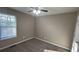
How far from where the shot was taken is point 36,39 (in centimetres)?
136

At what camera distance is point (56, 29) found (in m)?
1.20

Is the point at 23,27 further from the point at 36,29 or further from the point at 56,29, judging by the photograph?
the point at 56,29

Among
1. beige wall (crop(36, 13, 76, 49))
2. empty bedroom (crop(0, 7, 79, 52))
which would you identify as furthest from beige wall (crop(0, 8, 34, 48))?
beige wall (crop(36, 13, 76, 49))

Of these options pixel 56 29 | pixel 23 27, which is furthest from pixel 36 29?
pixel 56 29

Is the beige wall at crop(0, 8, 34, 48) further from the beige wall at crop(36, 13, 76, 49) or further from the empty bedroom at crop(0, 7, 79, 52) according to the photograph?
the beige wall at crop(36, 13, 76, 49)

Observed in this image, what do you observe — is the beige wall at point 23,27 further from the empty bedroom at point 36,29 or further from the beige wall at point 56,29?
the beige wall at point 56,29

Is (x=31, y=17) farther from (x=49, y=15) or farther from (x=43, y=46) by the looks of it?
(x=43, y=46)

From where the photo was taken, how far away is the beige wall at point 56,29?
3.63 feet

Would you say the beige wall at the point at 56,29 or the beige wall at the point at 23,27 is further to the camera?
the beige wall at the point at 23,27

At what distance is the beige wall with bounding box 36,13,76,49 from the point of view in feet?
3.63

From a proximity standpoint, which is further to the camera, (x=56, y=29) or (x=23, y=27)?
(x=23, y=27)

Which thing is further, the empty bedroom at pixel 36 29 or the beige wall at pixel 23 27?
the beige wall at pixel 23 27

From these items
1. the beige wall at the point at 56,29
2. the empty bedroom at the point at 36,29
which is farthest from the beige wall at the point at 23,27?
the beige wall at the point at 56,29
